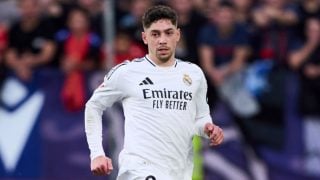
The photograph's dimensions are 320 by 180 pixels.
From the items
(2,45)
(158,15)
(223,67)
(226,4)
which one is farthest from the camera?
(226,4)

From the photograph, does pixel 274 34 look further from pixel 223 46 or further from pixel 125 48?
pixel 125 48

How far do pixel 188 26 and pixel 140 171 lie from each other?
663 centimetres

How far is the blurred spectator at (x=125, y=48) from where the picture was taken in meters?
14.1

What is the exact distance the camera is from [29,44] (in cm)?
1416

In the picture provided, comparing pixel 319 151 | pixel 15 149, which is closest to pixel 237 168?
pixel 319 151

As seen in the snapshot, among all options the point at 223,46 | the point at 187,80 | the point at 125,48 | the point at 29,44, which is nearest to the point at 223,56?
the point at 223,46

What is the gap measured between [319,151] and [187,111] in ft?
21.5

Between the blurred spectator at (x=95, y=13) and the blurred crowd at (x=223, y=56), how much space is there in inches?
0.5

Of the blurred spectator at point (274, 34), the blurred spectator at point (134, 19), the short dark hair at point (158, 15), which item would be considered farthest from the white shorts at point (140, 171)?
the blurred spectator at point (274, 34)

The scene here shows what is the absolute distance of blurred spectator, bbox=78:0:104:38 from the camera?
1432 centimetres

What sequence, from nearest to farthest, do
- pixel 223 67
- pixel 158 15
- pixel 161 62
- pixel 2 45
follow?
pixel 158 15
pixel 161 62
pixel 2 45
pixel 223 67

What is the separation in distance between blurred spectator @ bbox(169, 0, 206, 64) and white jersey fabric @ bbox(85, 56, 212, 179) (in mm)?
5889

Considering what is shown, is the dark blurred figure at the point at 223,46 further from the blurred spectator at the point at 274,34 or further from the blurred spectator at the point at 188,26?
the blurred spectator at the point at 274,34

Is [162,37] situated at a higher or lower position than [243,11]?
lower
